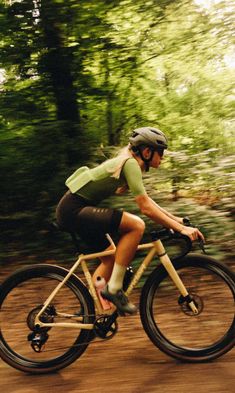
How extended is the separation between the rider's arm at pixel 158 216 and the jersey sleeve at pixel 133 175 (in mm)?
61

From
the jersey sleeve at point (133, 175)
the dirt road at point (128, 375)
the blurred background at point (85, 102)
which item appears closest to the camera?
the dirt road at point (128, 375)

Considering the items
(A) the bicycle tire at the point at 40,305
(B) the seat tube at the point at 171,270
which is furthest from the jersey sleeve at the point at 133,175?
(A) the bicycle tire at the point at 40,305

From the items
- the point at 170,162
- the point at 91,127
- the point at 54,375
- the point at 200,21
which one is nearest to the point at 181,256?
the point at 54,375

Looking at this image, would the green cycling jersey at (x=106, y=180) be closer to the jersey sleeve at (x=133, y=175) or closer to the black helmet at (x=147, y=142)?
the jersey sleeve at (x=133, y=175)

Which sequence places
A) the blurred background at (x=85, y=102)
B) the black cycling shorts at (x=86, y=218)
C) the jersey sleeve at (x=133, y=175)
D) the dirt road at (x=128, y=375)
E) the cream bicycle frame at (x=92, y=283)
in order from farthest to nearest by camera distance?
the blurred background at (x=85, y=102), the cream bicycle frame at (x=92, y=283), the black cycling shorts at (x=86, y=218), the jersey sleeve at (x=133, y=175), the dirt road at (x=128, y=375)

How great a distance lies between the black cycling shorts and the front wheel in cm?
59

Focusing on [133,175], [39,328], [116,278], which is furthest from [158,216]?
[39,328]

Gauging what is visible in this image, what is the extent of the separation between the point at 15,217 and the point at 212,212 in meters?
3.13

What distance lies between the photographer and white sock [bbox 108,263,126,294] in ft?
11.9

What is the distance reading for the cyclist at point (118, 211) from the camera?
140 inches

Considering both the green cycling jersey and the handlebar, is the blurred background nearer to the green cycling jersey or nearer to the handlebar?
the handlebar

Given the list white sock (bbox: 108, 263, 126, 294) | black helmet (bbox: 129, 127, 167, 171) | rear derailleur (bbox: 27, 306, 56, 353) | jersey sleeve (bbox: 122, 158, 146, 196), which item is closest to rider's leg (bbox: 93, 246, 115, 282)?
white sock (bbox: 108, 263, 126, 294)

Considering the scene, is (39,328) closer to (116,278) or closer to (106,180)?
(116,278)

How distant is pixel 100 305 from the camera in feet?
12.4
